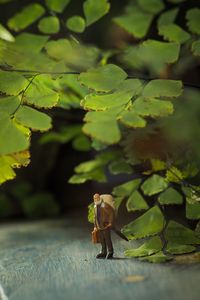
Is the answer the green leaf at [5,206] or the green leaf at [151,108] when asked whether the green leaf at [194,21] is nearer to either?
the green leaf at [151,108]

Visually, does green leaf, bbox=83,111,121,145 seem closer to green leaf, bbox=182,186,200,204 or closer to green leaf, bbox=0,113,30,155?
green leaf, bbox=0,113,30,155

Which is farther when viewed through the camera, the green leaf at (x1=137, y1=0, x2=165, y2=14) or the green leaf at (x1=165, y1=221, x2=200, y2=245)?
the green leaf at (x1=137, y1=0, x2=165, y2=14)

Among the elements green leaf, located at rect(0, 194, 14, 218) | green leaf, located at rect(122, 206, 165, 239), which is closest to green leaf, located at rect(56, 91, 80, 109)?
green leaf, located at rect(122, 206, 165, 239)

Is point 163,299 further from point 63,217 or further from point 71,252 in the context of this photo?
point 63,217

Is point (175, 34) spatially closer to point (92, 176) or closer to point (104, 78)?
point (104, 78)

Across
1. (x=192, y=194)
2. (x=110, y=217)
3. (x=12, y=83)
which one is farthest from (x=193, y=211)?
(x=12, y=83)

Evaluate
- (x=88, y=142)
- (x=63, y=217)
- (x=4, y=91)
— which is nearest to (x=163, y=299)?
(x=4, y=91)
